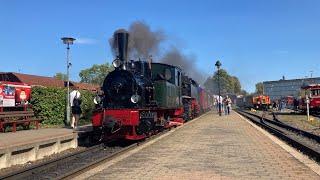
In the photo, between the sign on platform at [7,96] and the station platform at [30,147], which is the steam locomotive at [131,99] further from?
the sign on platform at [7,96]

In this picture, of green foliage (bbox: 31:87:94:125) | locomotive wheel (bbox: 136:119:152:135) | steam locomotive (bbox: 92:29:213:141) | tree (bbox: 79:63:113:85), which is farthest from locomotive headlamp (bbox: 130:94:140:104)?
tree (bbox: 79:63:113:85)

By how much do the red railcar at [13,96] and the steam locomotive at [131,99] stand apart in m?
4.35

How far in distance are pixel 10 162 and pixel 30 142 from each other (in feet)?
3.77

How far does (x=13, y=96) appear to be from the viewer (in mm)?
19406

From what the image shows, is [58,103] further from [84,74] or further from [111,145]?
[84,74]

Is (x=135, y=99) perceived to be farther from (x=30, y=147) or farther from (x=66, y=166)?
(x=66, y=166)

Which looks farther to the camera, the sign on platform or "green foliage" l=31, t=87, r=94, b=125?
"green foliage" l=31, t=87, r=94, b=125

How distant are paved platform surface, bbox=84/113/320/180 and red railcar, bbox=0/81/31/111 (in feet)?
24.1

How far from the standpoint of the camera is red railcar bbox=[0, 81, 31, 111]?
18.7m

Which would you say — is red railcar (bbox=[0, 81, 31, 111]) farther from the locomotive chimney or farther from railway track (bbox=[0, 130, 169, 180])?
railway track (bbox=[0, 130, 169, 180])

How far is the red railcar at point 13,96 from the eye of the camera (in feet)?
61.5

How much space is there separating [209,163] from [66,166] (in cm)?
378

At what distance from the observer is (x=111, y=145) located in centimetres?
1684

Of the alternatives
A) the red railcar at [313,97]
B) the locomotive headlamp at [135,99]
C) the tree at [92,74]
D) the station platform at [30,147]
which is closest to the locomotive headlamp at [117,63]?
the locomotive headlamp at [135,99]
